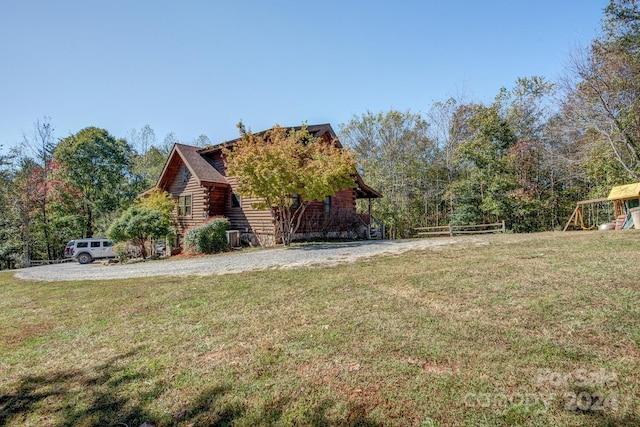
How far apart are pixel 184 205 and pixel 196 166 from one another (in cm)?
332

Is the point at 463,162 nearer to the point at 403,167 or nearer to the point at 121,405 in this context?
the point at 403,167

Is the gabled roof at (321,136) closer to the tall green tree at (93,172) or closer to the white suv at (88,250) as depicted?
the white suv at (88,250)

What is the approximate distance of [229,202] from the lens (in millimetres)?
19500

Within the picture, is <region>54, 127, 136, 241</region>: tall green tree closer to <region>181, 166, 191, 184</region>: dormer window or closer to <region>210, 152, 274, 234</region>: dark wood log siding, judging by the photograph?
<region>181, 166, 191, 184</region>: dormer window

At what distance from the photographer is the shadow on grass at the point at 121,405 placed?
2580mm

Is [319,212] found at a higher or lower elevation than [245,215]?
lower

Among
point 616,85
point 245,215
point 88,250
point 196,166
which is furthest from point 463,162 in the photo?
point 88,250

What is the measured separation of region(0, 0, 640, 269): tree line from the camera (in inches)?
615

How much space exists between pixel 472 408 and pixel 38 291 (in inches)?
442

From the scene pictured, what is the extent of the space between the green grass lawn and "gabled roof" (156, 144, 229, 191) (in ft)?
41.3

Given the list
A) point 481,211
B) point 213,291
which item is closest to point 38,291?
point 213,291

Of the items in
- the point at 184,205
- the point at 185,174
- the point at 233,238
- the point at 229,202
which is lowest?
the point at 233,238

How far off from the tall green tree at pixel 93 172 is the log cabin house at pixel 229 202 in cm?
1030

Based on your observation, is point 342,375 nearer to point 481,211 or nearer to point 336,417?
point 336,417
